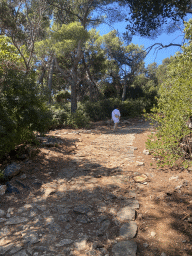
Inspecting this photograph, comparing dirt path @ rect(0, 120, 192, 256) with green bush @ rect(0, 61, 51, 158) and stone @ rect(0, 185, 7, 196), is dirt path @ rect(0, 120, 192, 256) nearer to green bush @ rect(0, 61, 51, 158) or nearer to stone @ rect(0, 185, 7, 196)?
stone @ rect(0, 185, 7, 196)

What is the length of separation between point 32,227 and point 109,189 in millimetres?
1743

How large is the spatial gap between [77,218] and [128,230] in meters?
0.90

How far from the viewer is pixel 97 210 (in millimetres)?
3373

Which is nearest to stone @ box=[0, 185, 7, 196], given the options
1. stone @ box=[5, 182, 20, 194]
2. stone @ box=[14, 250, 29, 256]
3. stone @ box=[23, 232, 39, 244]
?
stone @ box=[5, 182, 20, 194]

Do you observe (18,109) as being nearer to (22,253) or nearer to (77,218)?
(77,218)

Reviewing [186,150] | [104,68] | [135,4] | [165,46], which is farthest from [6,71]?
[104,68]

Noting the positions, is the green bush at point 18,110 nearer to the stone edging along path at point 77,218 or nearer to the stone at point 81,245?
the stone edging along path at point 77,218

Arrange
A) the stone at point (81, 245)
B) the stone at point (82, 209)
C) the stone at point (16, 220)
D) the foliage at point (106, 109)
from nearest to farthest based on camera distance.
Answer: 1. the stone at point (81, 245)
2. the stone at point (16, 220)
3. the stone at point (82, 209)
4. the foliage at point (106, 109)

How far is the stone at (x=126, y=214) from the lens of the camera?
3.10 metres

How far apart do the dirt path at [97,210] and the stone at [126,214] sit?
2 cm

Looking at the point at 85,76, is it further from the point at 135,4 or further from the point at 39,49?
the point at 135,4

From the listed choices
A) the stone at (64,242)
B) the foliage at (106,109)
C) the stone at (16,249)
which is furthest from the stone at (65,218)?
the foliage at (106,109)

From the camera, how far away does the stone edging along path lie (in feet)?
8.22

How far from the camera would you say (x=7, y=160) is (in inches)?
208
